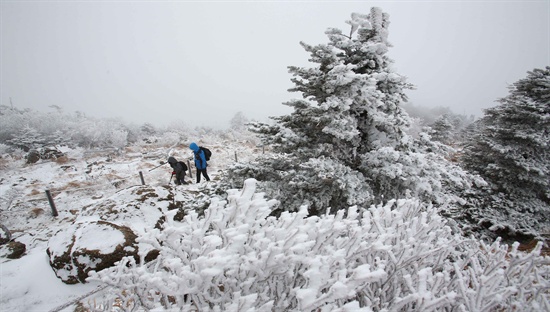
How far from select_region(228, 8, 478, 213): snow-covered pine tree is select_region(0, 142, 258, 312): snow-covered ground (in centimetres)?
358

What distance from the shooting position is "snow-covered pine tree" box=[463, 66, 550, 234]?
6.89m

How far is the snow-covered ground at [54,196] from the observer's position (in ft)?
13.0

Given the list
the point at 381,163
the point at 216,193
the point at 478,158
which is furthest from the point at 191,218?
the point at 478,158

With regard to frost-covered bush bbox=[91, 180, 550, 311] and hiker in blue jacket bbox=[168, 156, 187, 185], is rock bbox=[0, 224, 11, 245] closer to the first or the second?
hiker in blue jacket bbox=[168, 156, 187, 185]

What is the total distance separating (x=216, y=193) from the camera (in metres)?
4.84

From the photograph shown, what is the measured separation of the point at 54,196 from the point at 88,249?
23.7 ft

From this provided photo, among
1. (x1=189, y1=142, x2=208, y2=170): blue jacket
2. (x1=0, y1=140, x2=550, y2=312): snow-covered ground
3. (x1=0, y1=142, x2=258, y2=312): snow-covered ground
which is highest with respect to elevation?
(x1=0, y1=140, x2=550, y2=312): snow-covered ground

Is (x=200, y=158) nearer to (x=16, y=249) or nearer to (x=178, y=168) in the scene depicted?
(x=178, y=168)

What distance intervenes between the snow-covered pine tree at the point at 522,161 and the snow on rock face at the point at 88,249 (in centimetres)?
960

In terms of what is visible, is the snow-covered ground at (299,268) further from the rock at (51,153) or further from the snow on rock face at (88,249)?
the rock at (51,153)

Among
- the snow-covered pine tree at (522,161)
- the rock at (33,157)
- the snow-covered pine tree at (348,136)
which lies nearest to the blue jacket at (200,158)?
the snow-covered pine tree at (348,136)

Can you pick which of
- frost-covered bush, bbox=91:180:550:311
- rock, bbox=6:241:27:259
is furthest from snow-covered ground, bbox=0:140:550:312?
rock, bbox=6:241:27:259

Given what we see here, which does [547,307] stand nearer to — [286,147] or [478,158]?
[286,147]

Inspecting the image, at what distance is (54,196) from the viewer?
895 centimetres
